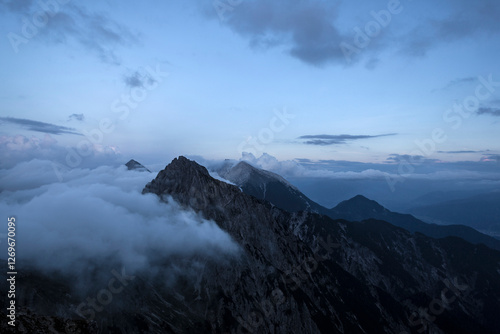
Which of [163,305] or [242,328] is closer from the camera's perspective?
[163,305]

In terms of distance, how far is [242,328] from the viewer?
192m

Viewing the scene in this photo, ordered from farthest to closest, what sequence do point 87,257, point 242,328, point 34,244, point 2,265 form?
point 242,328, point 87,257, point 34,244, point 2,265

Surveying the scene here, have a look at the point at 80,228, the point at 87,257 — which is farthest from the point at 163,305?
the point at 80,228

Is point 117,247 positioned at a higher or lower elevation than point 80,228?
lower

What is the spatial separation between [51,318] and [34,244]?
66295mm

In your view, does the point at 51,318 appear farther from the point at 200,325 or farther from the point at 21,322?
the point at 200,325

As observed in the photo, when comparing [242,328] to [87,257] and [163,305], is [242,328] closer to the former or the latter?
[163,305]

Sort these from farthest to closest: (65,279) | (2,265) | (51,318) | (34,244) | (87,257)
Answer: (87,257) < (34,244) < (65,279) < (2,265) < (51,318)

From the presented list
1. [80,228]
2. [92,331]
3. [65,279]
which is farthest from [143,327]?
[80,228]

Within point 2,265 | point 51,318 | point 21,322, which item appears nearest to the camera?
point 21,322

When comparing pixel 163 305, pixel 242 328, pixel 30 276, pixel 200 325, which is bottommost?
pixel 242 328

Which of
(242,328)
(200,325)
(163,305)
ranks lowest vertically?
(242,328)

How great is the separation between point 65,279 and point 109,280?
2398 centimetres

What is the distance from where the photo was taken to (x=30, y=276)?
136m
